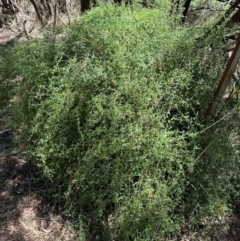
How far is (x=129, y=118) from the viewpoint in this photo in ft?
6.21

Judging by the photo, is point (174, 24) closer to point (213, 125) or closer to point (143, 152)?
point (213, 125)

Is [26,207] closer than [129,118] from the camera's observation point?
No

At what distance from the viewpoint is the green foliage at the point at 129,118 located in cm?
187

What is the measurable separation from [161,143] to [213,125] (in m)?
0.42

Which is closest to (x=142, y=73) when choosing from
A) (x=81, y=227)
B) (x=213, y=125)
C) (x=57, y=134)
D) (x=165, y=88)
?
(x=165, y=88)

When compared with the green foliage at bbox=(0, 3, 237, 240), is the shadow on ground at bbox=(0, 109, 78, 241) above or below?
below

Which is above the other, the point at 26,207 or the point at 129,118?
the point at 129,118

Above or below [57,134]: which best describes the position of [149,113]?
above

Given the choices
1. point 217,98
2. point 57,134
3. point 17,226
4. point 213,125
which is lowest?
point 17,226

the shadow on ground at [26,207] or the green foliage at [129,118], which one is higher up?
the green foliage at [129,118]

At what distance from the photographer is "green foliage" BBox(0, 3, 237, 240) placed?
6.13ft

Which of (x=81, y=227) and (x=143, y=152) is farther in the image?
(x=81, y=227)

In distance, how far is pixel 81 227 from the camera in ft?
7.11

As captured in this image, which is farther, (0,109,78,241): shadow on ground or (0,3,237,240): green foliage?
(0,109,78,241): shadow on ground
